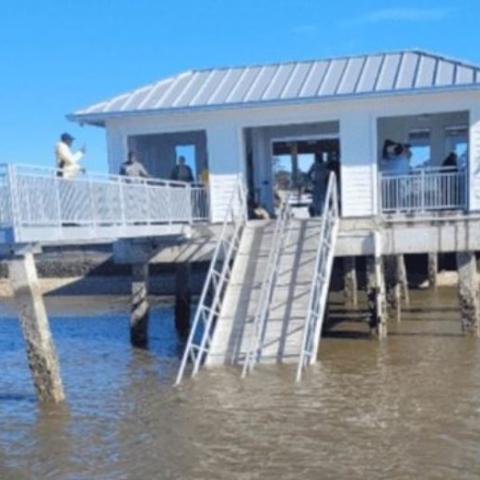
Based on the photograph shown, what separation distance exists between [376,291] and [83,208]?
6911 mm

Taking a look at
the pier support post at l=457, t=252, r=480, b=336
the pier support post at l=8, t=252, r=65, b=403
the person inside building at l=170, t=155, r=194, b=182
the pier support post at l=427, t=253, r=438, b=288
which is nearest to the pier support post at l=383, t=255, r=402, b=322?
the pier support post at l=457, t=252, r=480, b=336

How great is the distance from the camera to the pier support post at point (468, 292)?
17016mm

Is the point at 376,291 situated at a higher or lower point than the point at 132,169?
lower

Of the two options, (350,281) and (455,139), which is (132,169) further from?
(455,139)

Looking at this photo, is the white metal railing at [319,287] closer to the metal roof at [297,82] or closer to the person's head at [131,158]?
the metal roof at [297,82]

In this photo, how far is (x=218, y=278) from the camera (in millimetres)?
17109

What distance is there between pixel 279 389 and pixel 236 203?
685 centimetres

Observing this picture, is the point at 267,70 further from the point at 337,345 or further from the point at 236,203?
the point at 337,345

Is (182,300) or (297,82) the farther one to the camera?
(182,300)

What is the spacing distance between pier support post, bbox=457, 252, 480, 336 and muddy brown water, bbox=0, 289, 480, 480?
15.4 inches

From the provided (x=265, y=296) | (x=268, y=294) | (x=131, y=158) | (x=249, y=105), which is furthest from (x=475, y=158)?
(x=131, y=158)

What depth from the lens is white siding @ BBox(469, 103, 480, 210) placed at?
17.7 meters

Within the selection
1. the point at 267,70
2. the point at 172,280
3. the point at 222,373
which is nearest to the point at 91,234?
the point at 222,373

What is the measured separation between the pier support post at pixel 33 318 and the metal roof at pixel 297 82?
7.98 metres
